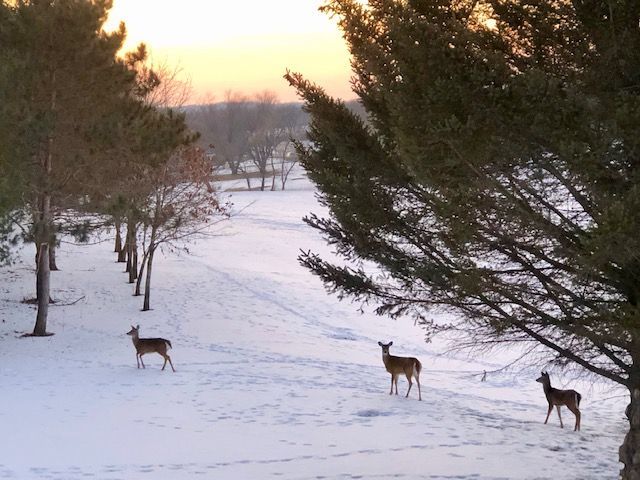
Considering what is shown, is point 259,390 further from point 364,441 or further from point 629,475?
point 629,475

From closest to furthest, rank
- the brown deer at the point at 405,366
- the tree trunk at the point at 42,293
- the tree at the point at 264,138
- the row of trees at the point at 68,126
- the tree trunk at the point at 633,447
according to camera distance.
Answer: the tree trunk at the point at 633,447 → the brown deer at the point at 405,366 → the row of trees at the point at 68,126 → the tree trunk at the point at 42,293 → the tree at the point at 264,138

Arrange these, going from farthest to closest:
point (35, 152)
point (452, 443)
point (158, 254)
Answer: point (158, 254) → point (35, 152) → point (452, 443)

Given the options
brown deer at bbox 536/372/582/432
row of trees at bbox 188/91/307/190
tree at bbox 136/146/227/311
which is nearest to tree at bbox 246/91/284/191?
row of trees at bbox 188/91/307/190

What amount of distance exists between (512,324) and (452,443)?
12.2 feet

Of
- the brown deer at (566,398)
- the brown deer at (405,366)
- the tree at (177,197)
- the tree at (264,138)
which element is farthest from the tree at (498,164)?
the tree at (264,138)

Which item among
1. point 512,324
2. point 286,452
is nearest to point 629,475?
point 512,324

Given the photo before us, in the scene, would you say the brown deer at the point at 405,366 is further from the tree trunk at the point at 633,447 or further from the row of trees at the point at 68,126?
the row of trees at the point at 68,126

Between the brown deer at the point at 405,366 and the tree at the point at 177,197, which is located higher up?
the tree at the point at 177,197

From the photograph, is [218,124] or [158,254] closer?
[158,254]

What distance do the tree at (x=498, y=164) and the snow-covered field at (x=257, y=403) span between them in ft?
8.48

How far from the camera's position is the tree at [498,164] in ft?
14.8

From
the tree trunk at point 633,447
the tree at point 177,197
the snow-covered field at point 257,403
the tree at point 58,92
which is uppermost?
the tree at point 58,92

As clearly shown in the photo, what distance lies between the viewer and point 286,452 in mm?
8664

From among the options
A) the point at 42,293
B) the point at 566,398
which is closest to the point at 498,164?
the point at 566,398
